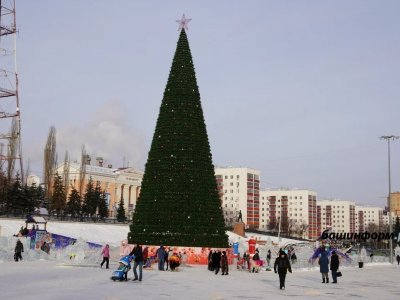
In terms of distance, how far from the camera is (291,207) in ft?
564

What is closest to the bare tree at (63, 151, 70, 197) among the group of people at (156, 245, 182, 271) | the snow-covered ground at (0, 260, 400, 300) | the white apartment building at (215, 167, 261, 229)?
the group of people at (156, 245, 182, 271)

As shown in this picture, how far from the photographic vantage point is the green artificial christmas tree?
26500mm

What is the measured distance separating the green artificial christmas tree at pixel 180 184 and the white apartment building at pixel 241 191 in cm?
11555

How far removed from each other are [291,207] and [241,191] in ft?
111

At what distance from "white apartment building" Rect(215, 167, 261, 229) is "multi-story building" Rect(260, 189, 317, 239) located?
19.9m

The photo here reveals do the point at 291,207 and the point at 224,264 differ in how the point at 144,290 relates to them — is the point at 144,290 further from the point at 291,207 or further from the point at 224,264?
the point at 291,207

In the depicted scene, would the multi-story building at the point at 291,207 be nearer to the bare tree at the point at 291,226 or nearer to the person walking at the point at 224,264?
the bare tree at the point at 291,226

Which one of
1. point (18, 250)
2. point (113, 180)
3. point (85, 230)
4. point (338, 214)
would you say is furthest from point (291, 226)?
point (18, 250)

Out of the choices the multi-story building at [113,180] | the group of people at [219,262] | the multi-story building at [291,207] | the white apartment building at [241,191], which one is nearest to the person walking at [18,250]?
the group of people at [219,262]

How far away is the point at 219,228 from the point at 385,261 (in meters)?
28.6

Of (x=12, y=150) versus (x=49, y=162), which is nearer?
(x=12, y=150)

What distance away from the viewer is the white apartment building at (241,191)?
5719 inches

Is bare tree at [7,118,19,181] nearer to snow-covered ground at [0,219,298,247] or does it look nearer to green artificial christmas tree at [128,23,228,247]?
snow-covered ground at [0,219,298,247]

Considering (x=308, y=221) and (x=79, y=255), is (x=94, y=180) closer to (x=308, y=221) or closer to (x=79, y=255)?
(x=79, y=255)
